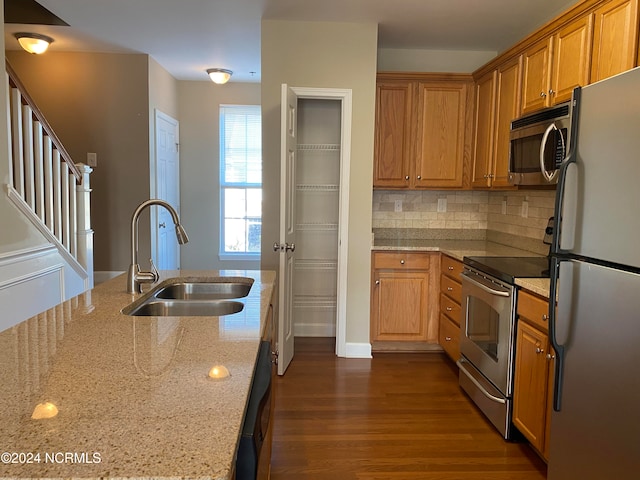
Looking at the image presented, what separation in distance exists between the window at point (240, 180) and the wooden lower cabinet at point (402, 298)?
290 centimetres

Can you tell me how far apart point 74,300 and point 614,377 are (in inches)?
76.3

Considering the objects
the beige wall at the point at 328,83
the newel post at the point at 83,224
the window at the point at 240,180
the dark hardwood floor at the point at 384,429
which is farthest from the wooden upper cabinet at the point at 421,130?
the window at the point at 240,180

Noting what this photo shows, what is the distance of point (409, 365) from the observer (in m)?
3.71

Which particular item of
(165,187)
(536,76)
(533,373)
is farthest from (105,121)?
(533,373)

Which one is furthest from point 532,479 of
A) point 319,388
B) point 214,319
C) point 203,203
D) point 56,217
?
point 203,203

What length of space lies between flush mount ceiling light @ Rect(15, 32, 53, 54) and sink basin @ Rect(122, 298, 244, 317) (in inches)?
145

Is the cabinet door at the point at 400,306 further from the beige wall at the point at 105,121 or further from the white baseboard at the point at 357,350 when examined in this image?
the beige wall at the point at 105,121

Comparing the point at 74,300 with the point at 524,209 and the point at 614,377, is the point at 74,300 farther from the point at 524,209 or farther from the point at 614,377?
the point at 524,209

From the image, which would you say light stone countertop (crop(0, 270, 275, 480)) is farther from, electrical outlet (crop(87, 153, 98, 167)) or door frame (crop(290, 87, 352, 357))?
electrical outlet (crop(87, 153, 98, 167))

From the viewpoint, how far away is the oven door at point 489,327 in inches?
99.7

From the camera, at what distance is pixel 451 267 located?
140 inches

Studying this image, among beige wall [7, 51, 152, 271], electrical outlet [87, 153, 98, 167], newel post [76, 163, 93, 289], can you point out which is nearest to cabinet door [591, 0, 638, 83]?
newel post [76, 163, 93, 289]

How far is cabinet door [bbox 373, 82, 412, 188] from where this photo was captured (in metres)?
3.93

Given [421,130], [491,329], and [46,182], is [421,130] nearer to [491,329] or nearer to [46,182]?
[491,329]
